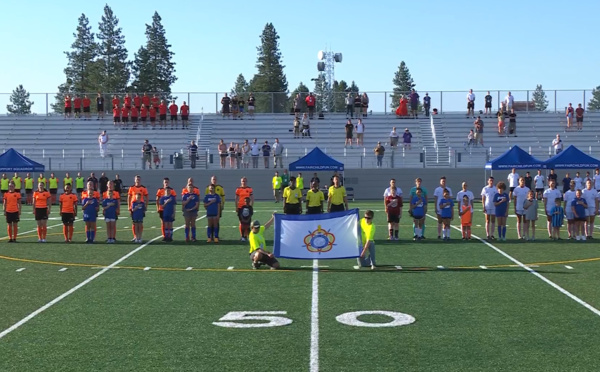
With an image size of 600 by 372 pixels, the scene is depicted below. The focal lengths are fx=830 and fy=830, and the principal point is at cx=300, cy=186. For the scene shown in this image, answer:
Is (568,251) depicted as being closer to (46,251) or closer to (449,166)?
(46,251)

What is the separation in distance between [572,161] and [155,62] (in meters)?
68.6

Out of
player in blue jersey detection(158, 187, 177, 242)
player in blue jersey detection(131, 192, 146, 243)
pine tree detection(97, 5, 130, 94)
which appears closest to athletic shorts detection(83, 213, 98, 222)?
player in blue jersey detection(131, 192, 146, 243)

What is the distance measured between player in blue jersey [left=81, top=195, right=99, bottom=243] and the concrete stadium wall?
20.8 metres

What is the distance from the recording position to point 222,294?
1305 cm

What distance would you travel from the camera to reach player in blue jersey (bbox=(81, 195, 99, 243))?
2053 centimetres

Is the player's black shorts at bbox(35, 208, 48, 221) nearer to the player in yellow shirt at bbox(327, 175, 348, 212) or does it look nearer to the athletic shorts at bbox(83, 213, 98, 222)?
the athletic shorts at bbox(83, 213, 98, 222)

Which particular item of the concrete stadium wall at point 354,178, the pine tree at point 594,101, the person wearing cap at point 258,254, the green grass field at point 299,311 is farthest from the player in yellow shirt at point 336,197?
the pine tree at point 594,101

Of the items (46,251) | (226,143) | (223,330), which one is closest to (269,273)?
(223,330)

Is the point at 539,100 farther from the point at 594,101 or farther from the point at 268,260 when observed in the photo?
the point at 268,260

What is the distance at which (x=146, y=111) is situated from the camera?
49375 mm

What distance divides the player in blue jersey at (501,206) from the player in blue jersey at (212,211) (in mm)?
7003

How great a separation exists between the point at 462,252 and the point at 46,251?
949cm

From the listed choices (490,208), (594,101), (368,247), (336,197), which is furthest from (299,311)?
(594,101)

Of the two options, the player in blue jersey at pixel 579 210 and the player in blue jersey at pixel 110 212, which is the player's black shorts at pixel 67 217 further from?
the player in blue jersey at pixel 579 210
